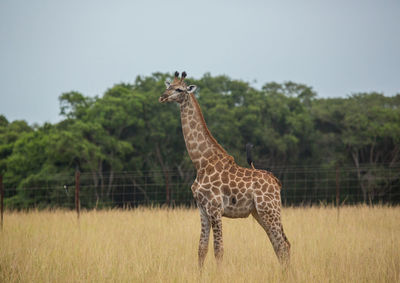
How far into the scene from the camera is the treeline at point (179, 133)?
28188mm

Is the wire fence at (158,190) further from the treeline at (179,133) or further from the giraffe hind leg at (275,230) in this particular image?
the giraffe hind leg at (275,230)

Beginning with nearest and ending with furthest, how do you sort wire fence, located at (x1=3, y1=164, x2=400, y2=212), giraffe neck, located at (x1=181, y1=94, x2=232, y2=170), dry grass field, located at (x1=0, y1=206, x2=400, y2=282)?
1. dry grass field, located at (x1=0, y1=206, x2=400, y2=282)
2. giraffe neck, located at (x1=181, y1=94, x2=232, y2=170)
3. wire fence, located at (x1=3, y1=164, x2=400, y2=212)

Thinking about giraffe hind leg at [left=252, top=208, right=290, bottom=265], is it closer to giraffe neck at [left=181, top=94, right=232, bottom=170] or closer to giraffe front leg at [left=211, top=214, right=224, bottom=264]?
giraffe front leg at [left=211, top=214, right=224, bottom=264]

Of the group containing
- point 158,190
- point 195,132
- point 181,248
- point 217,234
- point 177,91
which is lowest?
point 158,190

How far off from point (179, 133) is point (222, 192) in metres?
24.3

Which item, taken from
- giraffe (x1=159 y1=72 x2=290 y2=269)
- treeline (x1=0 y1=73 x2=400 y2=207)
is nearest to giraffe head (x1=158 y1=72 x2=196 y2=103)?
giraffe (x1=159 y1=72 x2=290 y2=269)

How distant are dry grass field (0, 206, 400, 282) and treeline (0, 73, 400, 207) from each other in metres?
13.7

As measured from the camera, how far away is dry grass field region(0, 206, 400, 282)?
6.95 metres

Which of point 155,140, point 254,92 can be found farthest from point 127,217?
point 254,92

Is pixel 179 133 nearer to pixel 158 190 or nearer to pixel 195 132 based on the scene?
pixel 158 190

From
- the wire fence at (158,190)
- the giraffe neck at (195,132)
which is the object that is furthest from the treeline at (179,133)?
the giraffe neck at (195,132)

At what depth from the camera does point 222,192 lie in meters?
7.30

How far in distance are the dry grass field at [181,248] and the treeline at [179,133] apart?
538 inches

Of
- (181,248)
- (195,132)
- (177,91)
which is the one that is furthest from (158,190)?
(177,91)
